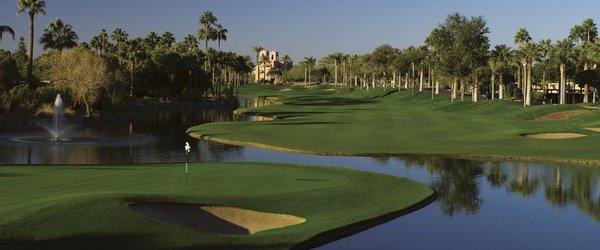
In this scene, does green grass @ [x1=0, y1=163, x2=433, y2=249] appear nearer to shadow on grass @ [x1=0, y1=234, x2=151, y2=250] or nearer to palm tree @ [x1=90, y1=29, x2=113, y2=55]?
shadow on grass @ [x1=0, y1=234, x2=151, y2=250]

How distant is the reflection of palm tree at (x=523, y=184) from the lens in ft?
110

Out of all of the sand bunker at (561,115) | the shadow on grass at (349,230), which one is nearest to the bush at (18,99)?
the shadow on grass at (349,230)

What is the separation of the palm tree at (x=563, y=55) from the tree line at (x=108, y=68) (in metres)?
70.6

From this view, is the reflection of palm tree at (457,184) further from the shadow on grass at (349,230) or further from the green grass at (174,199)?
the shadow on grass at (349,230)

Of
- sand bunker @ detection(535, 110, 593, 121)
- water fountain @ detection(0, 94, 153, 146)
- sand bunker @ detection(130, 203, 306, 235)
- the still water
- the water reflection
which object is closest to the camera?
sand bunker @ detection(130, 203, 306, 235)

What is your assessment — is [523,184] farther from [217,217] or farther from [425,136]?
[425,136]

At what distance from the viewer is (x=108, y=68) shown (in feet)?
306

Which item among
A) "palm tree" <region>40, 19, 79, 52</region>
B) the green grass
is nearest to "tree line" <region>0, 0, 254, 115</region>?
"palm tree" <region>40, 19, 79, 52</region>

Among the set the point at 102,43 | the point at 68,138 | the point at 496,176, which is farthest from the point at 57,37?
the point at 496,176

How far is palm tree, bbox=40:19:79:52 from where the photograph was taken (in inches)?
4990

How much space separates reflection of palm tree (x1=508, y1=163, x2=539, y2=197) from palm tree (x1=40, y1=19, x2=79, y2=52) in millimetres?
108147

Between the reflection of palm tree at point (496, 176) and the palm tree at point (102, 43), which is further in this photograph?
the palm tree at point (102, 43)

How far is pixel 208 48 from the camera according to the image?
6516 inches

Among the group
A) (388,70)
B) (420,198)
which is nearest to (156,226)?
(420,198)
